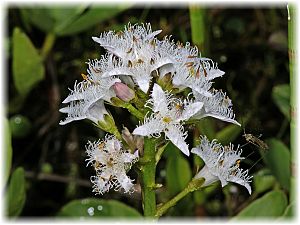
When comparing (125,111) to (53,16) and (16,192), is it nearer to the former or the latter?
(53,16)

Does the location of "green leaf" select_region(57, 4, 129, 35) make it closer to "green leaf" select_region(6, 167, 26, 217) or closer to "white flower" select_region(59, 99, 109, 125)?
"green leaf" select_region(6, 167, 26, 217)

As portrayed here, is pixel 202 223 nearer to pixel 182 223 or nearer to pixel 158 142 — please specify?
pixel 182 223

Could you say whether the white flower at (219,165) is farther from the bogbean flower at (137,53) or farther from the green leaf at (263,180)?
the green leaf at (263,180)

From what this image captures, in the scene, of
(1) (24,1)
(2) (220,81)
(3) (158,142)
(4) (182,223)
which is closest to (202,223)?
(4) (182,223)

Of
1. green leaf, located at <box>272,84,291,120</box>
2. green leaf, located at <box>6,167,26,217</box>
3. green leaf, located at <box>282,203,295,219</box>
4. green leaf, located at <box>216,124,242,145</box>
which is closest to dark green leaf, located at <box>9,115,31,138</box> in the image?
green leaf, located at <box>6,167,26,217</box>

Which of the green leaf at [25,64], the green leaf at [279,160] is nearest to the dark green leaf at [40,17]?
the green leaf at [25,64]

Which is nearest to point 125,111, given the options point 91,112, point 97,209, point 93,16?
point 93,16
